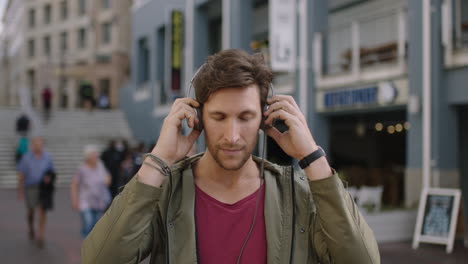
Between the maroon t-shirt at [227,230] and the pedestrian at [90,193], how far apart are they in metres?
5.67

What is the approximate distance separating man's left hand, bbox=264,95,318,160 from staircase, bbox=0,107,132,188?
1926 cm

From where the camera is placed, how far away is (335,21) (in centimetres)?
1639

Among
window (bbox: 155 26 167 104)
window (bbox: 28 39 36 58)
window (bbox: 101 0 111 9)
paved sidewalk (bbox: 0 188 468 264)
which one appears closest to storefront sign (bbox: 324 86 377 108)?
paved sidewalk (bbox: 0 188 468 264)

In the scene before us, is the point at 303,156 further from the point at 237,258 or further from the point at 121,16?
the point at 121,16

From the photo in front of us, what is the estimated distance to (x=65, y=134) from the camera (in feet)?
82.0

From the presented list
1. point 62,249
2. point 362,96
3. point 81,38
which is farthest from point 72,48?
point 62,249

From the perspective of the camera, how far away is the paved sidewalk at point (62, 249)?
742 centimetres

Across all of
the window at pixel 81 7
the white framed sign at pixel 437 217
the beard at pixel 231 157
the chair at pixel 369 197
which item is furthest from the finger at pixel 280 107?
the window at pixel 81 7

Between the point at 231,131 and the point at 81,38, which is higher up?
the point at 81,38

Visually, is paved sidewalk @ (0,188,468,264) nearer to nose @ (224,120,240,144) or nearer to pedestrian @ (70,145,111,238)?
pedestrian @ (70,145,111,238)

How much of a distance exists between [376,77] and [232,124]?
9.88 m

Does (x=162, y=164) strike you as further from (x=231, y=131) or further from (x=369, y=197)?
(x=369, y=197)

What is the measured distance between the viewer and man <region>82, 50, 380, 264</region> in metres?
1.81

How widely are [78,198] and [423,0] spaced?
23.0 ft
